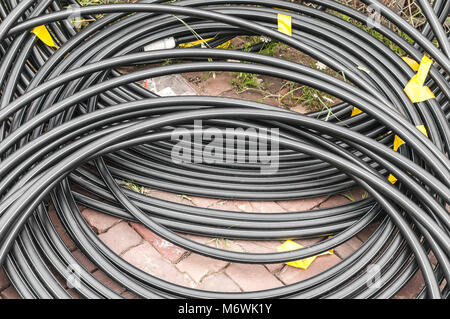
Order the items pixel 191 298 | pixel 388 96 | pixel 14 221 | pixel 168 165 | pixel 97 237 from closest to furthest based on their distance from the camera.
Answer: pixel 14 221 < pixel 191 298 < pixel 97 237 < pixel 388 96 < pixel 168 165

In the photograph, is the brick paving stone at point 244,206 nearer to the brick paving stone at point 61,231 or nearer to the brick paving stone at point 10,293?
the brick paving stone at point 61,231

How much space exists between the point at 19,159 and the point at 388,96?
1478 mm

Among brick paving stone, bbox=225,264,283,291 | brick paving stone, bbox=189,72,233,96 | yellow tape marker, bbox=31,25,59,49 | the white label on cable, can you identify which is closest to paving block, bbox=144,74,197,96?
brick paving stone, bbox=189,72,233,96

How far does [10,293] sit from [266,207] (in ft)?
3.63

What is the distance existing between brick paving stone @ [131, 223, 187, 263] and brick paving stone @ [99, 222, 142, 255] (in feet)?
0.09

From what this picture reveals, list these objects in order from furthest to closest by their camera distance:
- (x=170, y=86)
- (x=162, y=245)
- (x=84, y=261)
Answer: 1. (x=170, y=86)
2. (x=162, y=245)
3. (x=84, y=261)

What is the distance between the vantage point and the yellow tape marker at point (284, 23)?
1990mm

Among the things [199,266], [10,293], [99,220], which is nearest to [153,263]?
[199,266]

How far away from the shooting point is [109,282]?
1.76 m

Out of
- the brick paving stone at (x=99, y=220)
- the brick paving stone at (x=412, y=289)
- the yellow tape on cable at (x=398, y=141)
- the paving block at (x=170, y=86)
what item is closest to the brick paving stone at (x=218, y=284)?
the brick paving stone at (x=99, y=220)

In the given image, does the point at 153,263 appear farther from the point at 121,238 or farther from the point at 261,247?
the point at 261,247

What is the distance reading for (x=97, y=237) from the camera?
5.71 feet

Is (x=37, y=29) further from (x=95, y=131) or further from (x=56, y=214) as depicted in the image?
(x=56, y=214)
